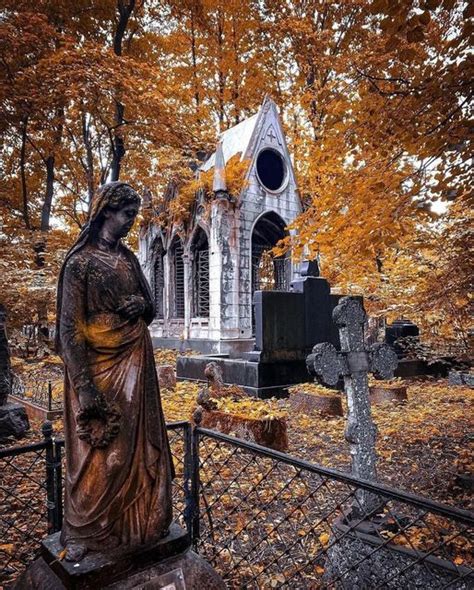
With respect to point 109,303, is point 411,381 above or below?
below

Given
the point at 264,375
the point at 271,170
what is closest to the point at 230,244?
the point at 271,170

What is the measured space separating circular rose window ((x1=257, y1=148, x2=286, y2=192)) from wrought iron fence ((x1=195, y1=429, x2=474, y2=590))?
1284cm

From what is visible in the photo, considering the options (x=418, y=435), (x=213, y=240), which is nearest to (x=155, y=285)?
(x=213, y=240)

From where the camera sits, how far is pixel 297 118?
22.6 m

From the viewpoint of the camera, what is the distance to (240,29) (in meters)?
20.8

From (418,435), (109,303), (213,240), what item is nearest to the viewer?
(109,303)

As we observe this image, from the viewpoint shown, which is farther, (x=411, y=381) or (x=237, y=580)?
(x=411, y=381)

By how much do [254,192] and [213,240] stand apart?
2.29m

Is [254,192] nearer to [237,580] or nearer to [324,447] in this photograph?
[324,447]

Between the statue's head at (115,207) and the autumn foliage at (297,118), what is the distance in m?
2.83

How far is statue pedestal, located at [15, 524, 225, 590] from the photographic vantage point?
202cm

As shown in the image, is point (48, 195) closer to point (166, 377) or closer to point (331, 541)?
point (166, 377)

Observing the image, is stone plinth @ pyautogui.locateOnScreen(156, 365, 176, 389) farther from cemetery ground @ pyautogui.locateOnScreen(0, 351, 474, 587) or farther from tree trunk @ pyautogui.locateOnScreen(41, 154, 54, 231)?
tree trunk @ pyautogui.locateOnScreen(41, 154, 54, 231)

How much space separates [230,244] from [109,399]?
11994 mm
